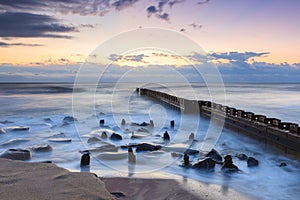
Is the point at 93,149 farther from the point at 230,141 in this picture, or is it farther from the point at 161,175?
the point at 230,141

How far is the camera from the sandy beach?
5723 millimetres

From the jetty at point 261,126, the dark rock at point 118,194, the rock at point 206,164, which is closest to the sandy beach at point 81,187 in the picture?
the dark rock at point 118,194

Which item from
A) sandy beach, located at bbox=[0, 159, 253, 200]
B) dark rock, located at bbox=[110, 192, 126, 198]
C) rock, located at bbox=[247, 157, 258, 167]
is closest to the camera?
sandy beach, located at bbox=[0, 159, 253, 200]

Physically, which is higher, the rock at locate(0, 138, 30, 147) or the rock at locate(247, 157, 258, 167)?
the rock at locate(247, 157, 258, 167)

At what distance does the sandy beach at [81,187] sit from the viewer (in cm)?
572

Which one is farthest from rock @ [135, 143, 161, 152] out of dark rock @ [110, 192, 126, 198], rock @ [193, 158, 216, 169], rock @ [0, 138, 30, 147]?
rock @ [0, 138, 30, 147]

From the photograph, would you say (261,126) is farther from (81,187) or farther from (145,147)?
(81,187)

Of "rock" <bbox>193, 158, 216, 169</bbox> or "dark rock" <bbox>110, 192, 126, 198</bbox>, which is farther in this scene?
"rock" <bbox>193, 158, 216, 169</bbox>

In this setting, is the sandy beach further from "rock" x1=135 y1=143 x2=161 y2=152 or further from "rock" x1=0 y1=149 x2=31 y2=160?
"rock" x1=135 y1=143 x2=161 y2=152

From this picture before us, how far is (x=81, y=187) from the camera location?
6242mm

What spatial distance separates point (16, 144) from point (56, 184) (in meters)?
7.66

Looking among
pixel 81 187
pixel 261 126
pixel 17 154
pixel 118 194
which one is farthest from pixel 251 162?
pixel 17 154

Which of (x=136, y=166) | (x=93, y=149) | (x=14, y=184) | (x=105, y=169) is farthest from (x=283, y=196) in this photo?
(x=93, y=149)

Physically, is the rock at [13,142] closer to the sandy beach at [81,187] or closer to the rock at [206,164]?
the sandy beach at [81,187]
